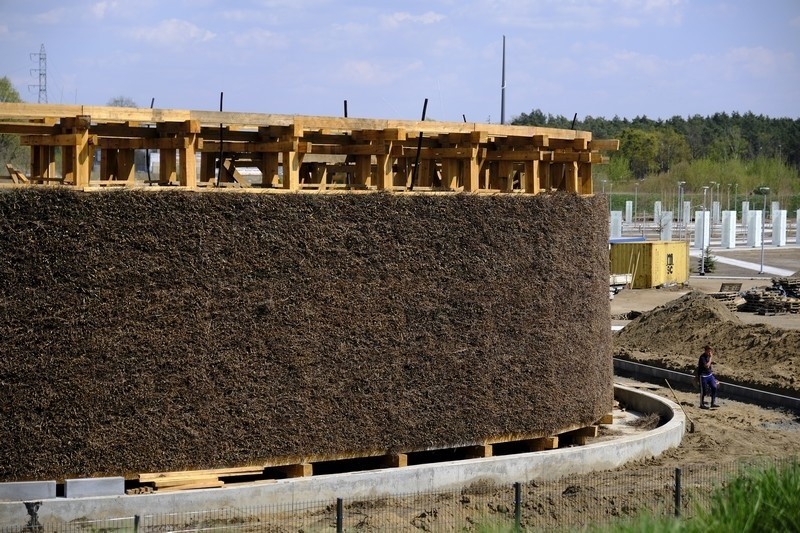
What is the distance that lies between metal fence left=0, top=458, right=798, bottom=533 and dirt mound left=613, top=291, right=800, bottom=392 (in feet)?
34.0

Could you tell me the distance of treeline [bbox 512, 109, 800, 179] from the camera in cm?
12275

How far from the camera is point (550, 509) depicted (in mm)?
13062

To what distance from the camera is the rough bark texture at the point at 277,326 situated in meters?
12.2

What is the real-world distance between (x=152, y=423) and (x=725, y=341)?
18541 mm

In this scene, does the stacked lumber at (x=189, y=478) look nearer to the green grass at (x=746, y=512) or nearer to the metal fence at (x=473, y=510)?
the metal fence at (x=473, y=510)

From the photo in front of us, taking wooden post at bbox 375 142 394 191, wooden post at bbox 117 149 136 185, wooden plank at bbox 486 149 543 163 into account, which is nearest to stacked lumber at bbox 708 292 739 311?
wooden plank at bbox 486 149 543 163

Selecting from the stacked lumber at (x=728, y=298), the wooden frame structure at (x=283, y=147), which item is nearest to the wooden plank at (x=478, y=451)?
the wooden frame structure at (x=283, y=147)

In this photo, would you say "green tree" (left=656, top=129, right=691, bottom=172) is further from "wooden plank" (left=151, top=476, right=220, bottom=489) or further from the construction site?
"wooden plank" (left=151, top=476, right=220, bottom=489)

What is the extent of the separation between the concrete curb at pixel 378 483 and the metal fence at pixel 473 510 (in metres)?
0.10

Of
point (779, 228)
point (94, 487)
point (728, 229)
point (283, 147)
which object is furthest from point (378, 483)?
point (779, 228)

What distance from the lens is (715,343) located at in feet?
90.6

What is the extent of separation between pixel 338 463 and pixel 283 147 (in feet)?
14.6

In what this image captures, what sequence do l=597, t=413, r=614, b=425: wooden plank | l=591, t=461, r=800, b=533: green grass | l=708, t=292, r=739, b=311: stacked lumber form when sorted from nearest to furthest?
l=591, t=461, r=800, b=533: green grass
l=597, t=413, r=614, b=425: wooden plank
l=708, t=292, r=739, b=311: stacked lumber

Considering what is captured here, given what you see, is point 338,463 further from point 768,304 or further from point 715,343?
point 768,304
